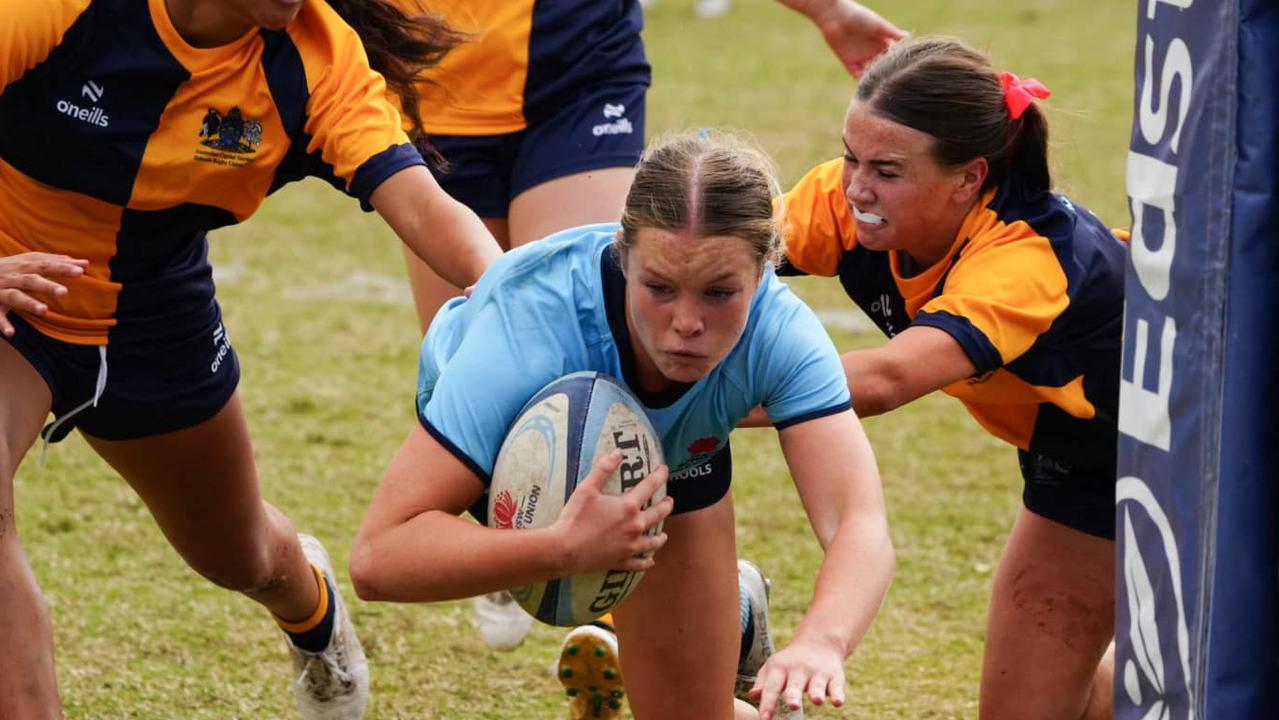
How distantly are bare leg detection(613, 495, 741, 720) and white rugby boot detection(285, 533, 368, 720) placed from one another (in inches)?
41.6

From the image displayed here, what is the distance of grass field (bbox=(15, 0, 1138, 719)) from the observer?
15.8 ft

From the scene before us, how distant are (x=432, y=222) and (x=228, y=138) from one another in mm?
459

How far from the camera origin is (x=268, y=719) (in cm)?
463

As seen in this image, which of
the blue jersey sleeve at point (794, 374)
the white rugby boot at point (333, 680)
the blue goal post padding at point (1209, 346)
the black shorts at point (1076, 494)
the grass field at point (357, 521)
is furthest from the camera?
the grass field at point (357, 521)

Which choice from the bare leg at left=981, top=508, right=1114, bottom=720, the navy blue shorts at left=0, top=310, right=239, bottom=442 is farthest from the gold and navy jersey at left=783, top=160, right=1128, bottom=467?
the navy blue shorts at left=0, top=310, right=239, bottom=442

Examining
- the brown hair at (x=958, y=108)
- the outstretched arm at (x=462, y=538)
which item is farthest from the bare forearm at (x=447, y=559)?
the brown hair at (x=958, y=108)

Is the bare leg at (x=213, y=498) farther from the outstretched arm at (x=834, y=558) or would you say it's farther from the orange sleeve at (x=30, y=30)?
the outstretched arm at (x=834, y=558)

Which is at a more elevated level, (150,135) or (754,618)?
(150,135)

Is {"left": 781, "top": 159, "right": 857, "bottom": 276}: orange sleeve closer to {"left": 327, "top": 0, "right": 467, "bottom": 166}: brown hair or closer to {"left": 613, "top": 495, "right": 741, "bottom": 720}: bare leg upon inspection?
{"left": 613, "top": 495, "right": 741, "bottom": 720}: bare leg

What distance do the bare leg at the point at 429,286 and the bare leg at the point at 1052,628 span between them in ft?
5.69

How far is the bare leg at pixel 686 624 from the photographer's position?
365 centimetres

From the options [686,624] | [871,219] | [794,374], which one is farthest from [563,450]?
[871,219]

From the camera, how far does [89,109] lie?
3584 mm

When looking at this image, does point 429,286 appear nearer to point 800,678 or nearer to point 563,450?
point 563,450
